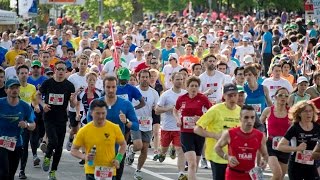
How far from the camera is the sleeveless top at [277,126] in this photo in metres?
14.6

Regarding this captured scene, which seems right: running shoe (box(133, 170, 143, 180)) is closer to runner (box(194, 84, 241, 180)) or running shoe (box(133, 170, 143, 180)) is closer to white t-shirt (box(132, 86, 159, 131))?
white t-shirt (box(132, 86, 159, 131))

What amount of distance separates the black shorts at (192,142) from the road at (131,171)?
1230 millimetres

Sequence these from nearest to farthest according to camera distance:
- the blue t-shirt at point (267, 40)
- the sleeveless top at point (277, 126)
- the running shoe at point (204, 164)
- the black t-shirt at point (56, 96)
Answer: the sleeveless top at point (277, 126) < the black t-shirt at point (56, 96) < the running shoe at point (204, 164) < the blue t-shirt at point (267, 40)

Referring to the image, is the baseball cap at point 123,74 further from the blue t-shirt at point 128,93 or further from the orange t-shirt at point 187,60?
the orange t-shirt at point 187,60

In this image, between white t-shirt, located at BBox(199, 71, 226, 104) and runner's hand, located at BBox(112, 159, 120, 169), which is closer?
runner's hand, located at BBox(112, 159, 120, 169)

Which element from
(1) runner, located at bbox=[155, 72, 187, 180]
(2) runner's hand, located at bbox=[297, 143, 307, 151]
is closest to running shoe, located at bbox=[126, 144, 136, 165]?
(1) runner, located at bbox=[155, 72, 187, 180]

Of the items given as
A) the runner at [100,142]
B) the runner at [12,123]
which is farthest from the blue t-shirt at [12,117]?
the runner at [100,142]

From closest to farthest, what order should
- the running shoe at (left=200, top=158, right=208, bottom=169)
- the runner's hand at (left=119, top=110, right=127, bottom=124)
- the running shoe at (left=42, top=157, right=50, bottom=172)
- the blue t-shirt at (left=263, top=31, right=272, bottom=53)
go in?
1. the runner's hand at (left=119, top=110, right=127, bottom=124)
2. the running shoe at (left=42, top=157, right=50, bottom=172)
3. the running shoe at (left=200, top=158, right=208, bottom=169)
4. the blue t-shirt at (left=263, top=31, right=272, bottom=53)

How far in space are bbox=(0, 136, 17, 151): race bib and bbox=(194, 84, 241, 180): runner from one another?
2543 millimetres

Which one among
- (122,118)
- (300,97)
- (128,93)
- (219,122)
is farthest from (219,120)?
(300,97)

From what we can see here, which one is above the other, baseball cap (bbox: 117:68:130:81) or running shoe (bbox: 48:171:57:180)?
baseball cap (bbox: 117:68:130:81)

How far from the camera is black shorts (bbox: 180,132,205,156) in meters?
15.8

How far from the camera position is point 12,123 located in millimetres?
14602

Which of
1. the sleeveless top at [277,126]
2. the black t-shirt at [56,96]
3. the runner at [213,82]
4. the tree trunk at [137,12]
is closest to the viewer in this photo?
the sleeveless top at [277,126]
